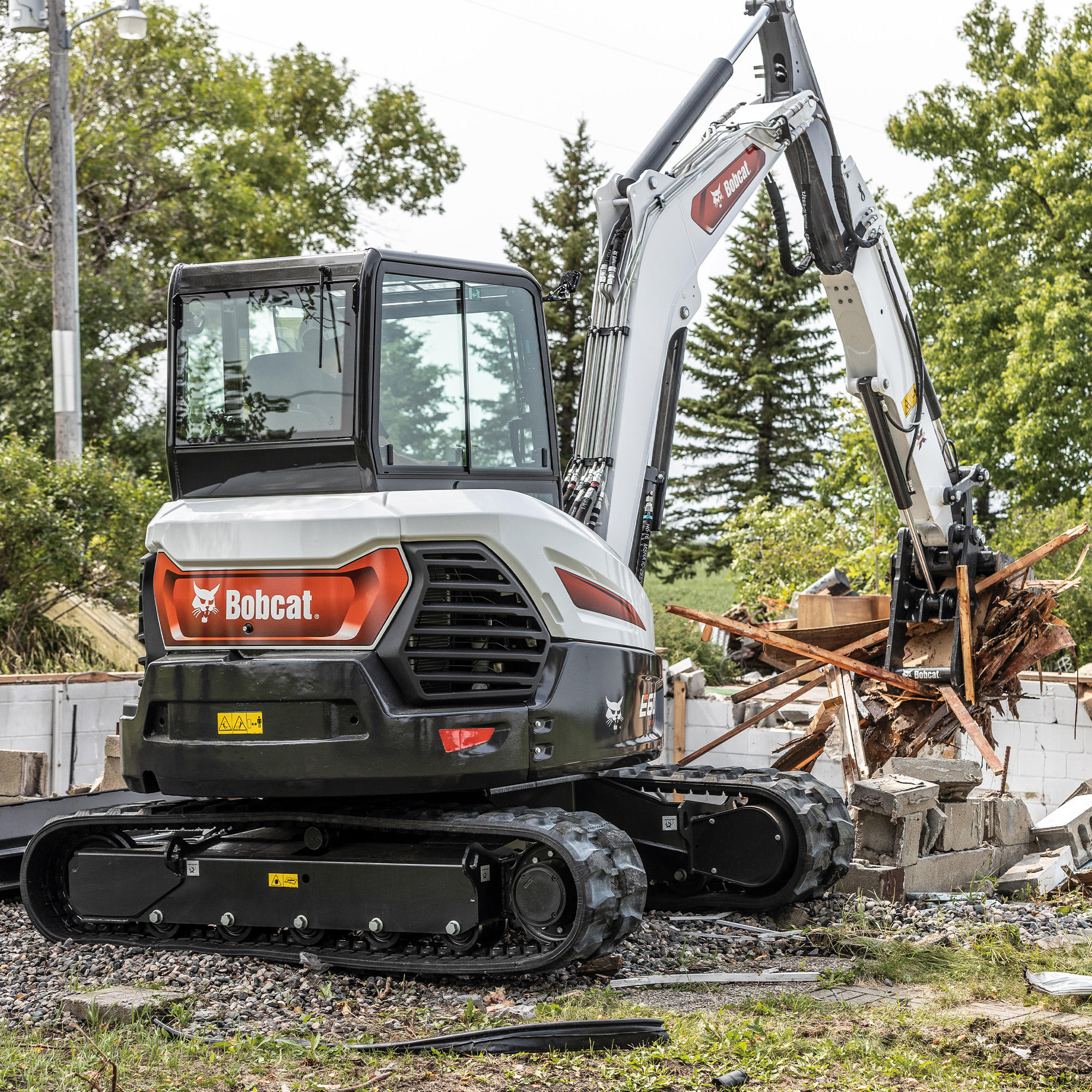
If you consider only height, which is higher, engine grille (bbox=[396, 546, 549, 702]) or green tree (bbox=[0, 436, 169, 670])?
green tree (bbox=[0, 436, 169, 670])

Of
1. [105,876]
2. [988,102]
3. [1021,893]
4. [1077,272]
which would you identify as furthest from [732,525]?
[105,876]

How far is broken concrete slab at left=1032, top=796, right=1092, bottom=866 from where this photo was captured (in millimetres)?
8680

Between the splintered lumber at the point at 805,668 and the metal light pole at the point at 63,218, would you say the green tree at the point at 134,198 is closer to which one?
the metal light pole at the point at 63,218

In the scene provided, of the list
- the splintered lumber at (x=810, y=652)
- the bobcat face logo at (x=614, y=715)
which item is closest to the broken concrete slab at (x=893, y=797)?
the splintered lumber at (x=810, y=652)

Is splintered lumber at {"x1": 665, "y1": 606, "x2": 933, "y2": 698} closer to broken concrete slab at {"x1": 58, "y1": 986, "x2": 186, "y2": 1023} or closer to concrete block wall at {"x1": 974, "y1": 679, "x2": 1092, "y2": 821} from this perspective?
concrete block wall at {"x1": 974, "y1": 679, "x2": 1092, "y2": 821}

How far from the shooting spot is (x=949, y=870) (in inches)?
324

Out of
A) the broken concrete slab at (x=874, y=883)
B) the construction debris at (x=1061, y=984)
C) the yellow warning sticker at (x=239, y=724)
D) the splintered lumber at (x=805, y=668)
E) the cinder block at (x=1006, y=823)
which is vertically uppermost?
the splintered lumber at (x=805, y=668)

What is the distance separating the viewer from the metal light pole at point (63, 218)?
617 inches

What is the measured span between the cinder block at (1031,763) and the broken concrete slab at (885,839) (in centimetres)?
284

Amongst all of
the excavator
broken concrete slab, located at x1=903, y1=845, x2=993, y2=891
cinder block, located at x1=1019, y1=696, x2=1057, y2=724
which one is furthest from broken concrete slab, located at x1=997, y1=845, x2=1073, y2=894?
cinder block, located at x1=1019, y1=696, x2=1057, y2=724

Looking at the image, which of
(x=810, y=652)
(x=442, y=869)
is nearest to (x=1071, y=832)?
(x=810, y=652)

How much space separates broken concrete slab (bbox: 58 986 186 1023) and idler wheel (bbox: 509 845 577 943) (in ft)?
4.92

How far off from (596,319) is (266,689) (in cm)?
276

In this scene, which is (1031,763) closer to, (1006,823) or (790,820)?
(1006,823)
